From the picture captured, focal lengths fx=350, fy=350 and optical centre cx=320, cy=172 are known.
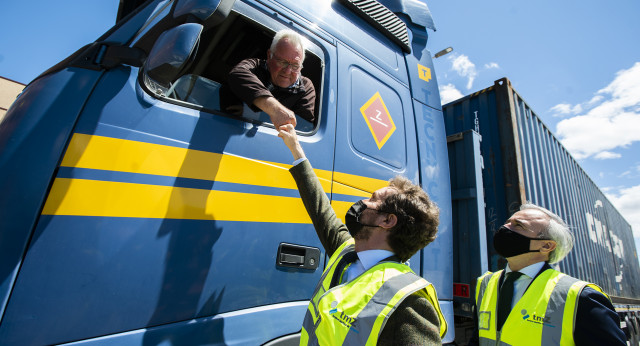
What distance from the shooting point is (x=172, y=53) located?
4.04ft

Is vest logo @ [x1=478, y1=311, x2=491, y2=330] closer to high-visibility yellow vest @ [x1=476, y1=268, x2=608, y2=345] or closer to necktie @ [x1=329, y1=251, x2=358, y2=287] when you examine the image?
high-visibility yellow vest @ [x1=476, y1=268, x2=608, y2=345]

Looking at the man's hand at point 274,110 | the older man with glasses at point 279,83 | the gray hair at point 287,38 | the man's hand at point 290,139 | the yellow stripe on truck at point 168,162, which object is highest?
the gray hair at point 287,38

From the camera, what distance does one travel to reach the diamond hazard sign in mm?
2080

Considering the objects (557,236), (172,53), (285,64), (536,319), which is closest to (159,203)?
(172,53)

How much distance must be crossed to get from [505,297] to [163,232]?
1752 mm

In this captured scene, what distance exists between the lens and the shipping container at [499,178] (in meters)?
2.86

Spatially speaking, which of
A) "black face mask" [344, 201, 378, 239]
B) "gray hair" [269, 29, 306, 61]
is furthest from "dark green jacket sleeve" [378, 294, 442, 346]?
"gray hair" [269, 29, 306, 61]

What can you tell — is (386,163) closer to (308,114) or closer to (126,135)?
(308,114)

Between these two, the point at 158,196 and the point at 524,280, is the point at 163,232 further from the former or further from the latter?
the point at 524,280

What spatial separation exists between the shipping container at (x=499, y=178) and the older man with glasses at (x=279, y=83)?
1.76 metres

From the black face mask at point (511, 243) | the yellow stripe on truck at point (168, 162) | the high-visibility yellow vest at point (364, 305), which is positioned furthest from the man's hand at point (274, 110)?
the black face mask at point (511, 243)

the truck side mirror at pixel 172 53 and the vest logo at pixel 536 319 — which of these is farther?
the vest logo at pixel 536 319

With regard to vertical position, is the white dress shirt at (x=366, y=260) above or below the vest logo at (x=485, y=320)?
above

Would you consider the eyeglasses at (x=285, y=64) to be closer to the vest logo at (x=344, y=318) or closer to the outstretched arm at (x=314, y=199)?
the outstretched arm at (x=314, y=199)
